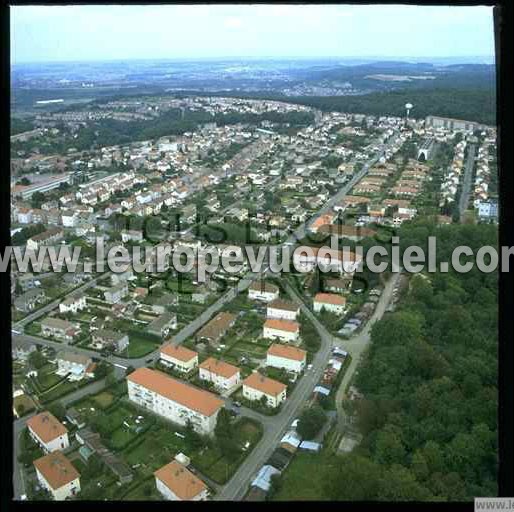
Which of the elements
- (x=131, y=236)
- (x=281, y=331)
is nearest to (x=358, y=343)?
(x=281, y=331)

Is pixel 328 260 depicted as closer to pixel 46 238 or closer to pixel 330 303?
pixel 330 303

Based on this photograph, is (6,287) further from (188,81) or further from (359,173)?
(188,81)

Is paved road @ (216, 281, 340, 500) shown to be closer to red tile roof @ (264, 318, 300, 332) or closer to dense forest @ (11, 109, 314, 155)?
red tile roof @ (264, 318, 300, 332)

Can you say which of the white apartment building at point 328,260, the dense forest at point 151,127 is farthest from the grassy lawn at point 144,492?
the dense forest at point 151,127

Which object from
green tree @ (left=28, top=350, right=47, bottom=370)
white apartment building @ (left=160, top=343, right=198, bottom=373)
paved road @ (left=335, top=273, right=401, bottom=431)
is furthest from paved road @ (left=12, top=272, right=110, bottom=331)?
paved road @ (left=335, top=273, right=401, bottom=431)

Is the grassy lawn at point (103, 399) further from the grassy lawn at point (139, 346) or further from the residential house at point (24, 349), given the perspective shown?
the residential house at point (24, 349)
